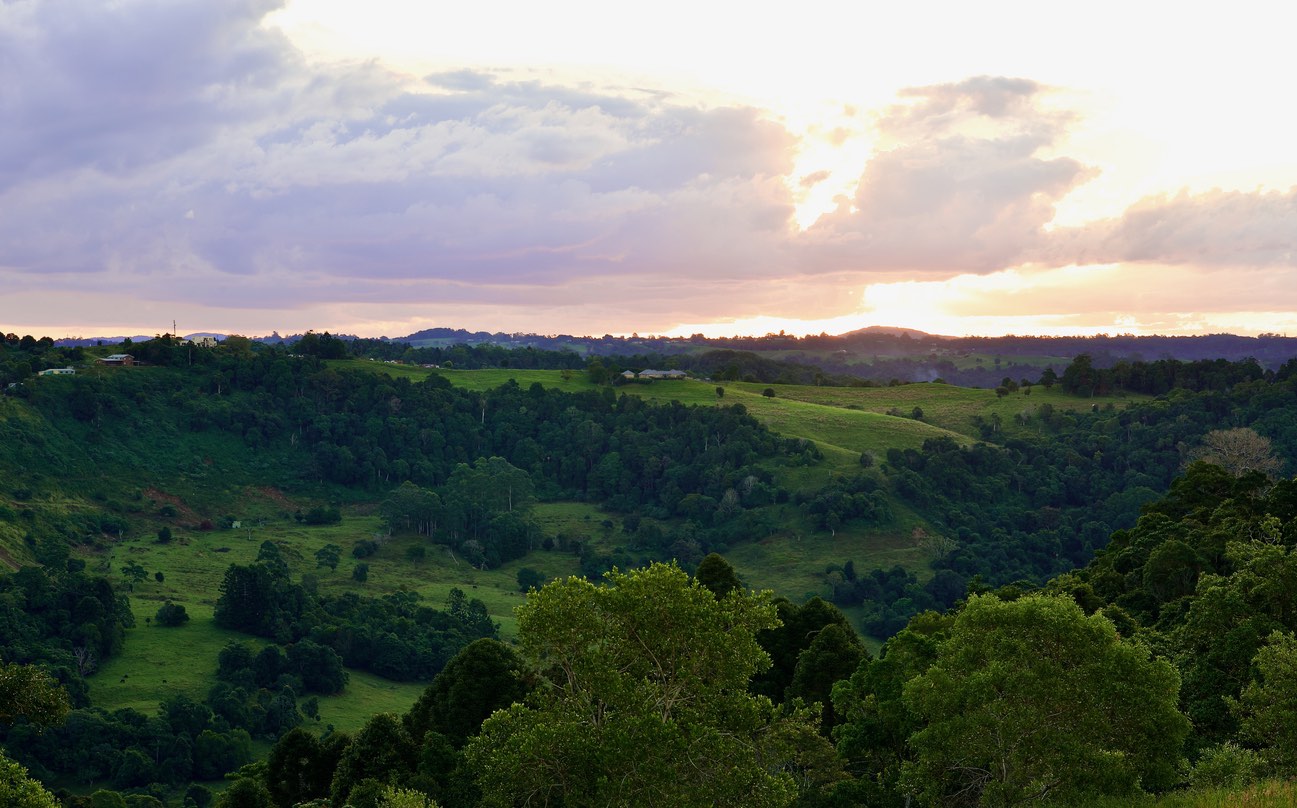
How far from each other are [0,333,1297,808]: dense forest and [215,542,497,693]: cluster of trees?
15.5 inches

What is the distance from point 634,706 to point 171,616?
90.2 meters

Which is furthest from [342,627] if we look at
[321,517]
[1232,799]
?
[1232,799]

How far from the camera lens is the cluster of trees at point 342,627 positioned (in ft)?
355

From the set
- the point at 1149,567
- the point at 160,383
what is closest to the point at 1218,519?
the point at 1149,567

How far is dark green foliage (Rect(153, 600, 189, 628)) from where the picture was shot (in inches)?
4227

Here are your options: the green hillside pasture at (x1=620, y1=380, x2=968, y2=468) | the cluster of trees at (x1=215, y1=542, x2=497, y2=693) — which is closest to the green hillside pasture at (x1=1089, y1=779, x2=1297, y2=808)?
the cluster of trees at (x1=215, y1=542, x2=497, y2=693)

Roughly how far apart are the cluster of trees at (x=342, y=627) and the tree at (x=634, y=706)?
254 ft

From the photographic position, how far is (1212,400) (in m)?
170

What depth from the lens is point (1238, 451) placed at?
5344 inches

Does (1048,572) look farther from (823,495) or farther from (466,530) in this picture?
(466,530)

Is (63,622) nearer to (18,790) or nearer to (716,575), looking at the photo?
(716,575)

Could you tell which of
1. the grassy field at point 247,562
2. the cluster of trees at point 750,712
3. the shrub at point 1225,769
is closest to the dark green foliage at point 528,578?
the grassy field at point 247,562

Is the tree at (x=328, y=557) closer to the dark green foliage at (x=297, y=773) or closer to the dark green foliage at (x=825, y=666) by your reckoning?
the dark green foliage at (x=297, y=773)

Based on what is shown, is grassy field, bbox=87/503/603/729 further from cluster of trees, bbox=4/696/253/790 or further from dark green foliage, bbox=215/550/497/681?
cluster of trees, bbox=4/696/253/790
